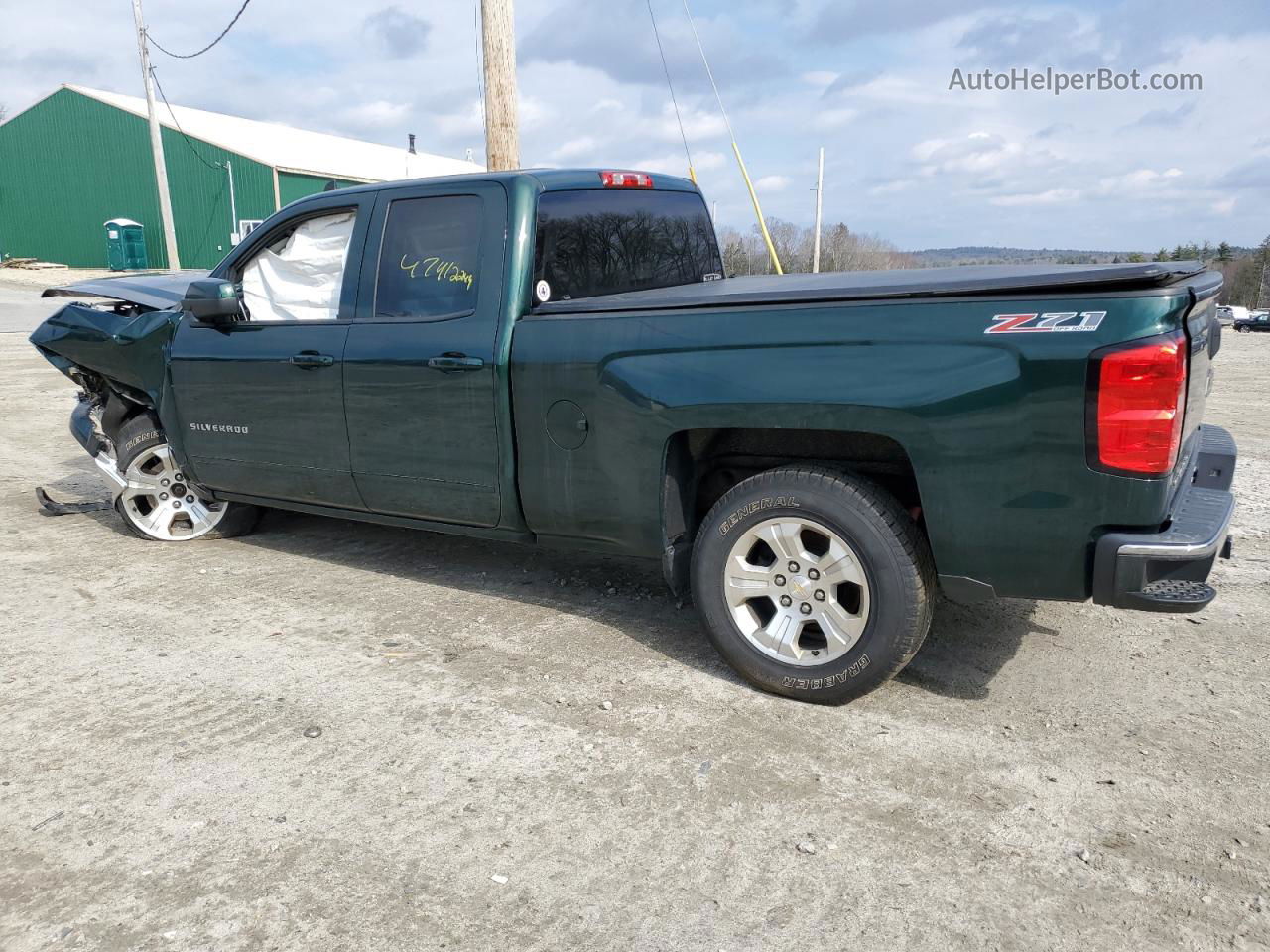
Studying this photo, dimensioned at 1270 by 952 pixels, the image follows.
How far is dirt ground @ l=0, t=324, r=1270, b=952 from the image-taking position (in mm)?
2471

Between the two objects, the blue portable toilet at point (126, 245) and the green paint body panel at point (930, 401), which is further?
the blue portable toilet at point (126, 245)

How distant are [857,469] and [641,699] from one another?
1145 millimetres

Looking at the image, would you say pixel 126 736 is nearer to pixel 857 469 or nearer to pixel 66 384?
pixel 857 469

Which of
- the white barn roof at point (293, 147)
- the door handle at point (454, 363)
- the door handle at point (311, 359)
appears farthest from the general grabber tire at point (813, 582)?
the white barn roof at point (293, 147)

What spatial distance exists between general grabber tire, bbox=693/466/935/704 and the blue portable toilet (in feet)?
121

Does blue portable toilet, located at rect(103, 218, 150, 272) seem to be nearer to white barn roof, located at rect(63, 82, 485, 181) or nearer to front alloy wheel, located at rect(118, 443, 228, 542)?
white barn roof, located at rect(63, 82, 485, 181)

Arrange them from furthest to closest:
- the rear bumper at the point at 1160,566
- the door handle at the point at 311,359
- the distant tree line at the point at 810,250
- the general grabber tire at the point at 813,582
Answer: the distant tree line at the point at 810,250 → the door handle at the point at 311,359 → the general grabber tire at the point at 813,582 → the rear bumper at the point at 1160,566

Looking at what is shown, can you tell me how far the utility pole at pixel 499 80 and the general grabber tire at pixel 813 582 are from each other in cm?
556

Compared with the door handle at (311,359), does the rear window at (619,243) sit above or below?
above

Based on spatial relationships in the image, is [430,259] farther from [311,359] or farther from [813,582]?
[813,582]

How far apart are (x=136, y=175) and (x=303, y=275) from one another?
37.5m

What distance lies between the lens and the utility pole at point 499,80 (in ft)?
26.9

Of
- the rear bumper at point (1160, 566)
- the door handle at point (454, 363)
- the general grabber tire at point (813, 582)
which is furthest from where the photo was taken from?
the door handle at point (454, 363)

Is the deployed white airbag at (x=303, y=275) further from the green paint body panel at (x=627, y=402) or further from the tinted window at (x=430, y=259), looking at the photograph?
the tinted window at (x=430, y=259)
